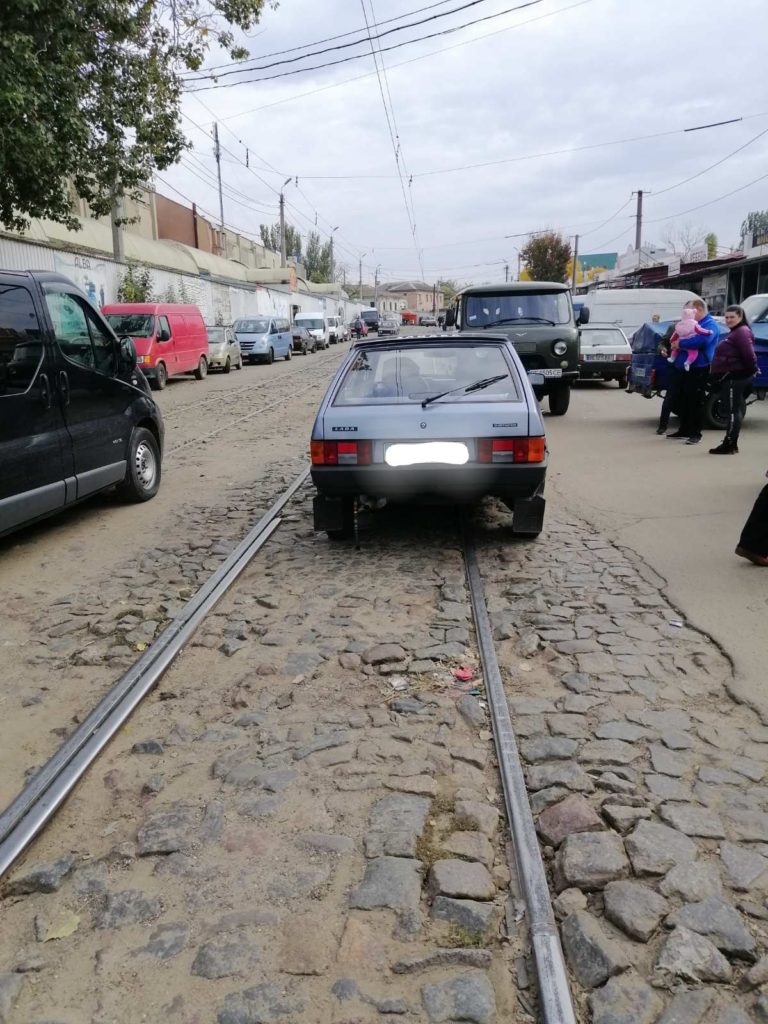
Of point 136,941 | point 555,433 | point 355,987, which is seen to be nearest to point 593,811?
point 355,987

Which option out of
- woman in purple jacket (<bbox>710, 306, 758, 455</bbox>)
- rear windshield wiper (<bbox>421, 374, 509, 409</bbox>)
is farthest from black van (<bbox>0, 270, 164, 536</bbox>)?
woman in purple jacket (<bbox>710, 306, 758, 455</bbox>)

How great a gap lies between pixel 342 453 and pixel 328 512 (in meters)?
0.54

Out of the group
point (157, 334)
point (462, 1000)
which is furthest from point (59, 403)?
point (157, 334)

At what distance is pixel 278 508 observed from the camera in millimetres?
7410

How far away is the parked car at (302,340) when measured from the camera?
136 feet

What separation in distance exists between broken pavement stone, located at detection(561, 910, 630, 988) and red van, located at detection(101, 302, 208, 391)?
63.8ft

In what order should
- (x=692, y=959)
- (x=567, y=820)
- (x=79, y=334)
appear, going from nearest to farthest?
1. (x=692, y=959)
2. (x=567, y=820)
3. (x=79, y=334)

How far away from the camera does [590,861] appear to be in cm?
259

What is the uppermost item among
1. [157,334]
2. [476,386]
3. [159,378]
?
[157,334]

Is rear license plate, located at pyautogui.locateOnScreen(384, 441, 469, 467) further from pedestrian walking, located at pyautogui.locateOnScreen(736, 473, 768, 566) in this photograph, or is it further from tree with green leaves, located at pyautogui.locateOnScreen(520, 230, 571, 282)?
tree with green leaves, located at pyautogui.locateOnScreen(520, 230, 571, 282)

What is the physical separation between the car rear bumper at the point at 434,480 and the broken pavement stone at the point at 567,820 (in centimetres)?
295

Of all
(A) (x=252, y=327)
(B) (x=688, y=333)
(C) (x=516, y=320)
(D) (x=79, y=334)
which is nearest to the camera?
(D) (x=79, y=334)

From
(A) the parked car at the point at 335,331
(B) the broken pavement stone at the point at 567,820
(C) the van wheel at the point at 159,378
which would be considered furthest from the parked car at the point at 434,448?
(A) the parked car at the point at 335,331

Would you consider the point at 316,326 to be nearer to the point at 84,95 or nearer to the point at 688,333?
the point at 84,95
